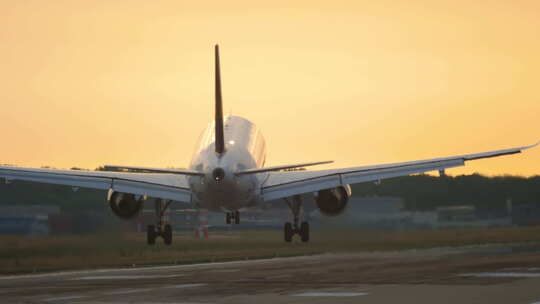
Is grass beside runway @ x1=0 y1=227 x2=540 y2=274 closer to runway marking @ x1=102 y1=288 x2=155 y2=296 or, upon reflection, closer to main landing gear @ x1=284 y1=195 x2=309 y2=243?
main landing gear @ x1=284 y1=195 x2=309 y2=243

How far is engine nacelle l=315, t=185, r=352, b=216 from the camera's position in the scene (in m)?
59.5

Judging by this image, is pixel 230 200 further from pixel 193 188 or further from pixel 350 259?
pixel 350 259

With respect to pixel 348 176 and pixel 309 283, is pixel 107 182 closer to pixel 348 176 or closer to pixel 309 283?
pixel 348 176

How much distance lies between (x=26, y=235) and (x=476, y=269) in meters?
30.2

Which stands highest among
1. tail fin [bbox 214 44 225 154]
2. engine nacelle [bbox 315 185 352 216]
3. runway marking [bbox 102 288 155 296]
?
tail fin [bbox 214 44 225 154]

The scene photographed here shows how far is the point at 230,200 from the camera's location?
55156 mm

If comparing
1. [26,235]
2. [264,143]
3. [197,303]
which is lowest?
[197,303]

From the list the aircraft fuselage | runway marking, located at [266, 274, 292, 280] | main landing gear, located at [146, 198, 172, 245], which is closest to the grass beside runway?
main landing gear, located at [146, 198, 172, 245]

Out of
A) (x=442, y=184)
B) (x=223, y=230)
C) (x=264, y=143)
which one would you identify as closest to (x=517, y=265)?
(x=264, y=143)

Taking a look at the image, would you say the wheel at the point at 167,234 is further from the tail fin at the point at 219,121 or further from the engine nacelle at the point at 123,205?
the tail fin at the point at 219,121

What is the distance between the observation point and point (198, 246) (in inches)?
2687

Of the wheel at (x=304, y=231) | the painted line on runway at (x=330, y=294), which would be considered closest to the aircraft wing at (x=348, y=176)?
the wheel at (x=304, y=231)

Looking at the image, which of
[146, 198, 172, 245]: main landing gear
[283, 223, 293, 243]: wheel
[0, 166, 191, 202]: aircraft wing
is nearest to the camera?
[0, 166, 191, 202]: aircraft wing

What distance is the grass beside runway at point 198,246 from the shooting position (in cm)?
5691
